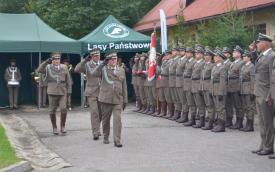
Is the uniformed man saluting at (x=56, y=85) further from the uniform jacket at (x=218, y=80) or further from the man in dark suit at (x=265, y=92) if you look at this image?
the man in dark suit at (x=265, y=92)

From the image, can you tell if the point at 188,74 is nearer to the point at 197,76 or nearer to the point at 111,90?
the point at 197,76

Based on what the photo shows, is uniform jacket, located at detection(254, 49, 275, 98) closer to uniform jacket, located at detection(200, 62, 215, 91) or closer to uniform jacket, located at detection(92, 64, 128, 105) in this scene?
uniform jacket, located at detection(92, 64, 128, 105)

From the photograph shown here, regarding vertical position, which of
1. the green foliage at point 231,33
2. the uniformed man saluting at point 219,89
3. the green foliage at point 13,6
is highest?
the green foliage at point 13,6

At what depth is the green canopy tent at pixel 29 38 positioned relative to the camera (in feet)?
66.8

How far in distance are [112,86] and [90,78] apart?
126 centimetres

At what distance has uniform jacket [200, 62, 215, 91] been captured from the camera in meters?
14.2

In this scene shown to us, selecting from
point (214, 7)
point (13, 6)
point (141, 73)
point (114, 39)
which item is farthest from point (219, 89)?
point (13, 6)

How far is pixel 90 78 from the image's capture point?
42.9 feet

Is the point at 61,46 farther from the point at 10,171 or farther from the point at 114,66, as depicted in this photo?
the point at 10,171

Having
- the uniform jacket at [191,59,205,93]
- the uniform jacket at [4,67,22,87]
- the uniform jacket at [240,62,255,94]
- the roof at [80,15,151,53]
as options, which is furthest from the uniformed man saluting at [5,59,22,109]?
the uniform jacket at [240,62,255,94]

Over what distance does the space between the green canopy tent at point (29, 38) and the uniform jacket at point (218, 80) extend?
26.7 feet

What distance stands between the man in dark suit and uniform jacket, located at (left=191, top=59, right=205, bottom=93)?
13.9ft

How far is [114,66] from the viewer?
39.7 ft

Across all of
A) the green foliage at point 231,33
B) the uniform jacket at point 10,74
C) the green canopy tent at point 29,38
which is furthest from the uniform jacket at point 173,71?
the uniform jacket at point 10,74
